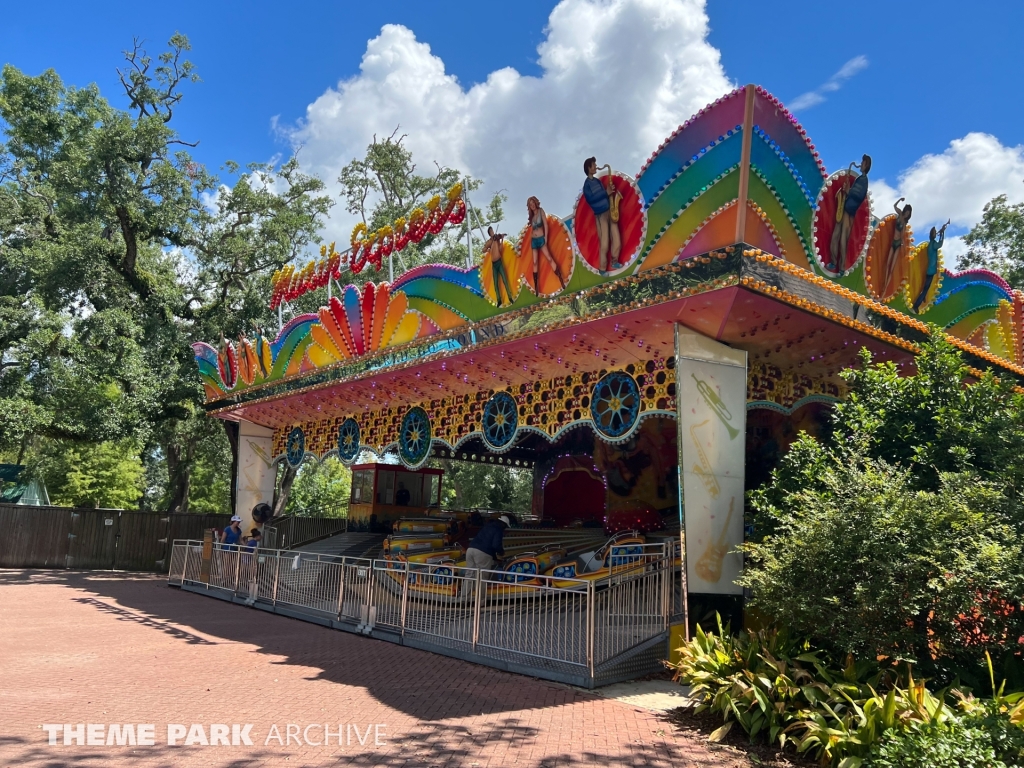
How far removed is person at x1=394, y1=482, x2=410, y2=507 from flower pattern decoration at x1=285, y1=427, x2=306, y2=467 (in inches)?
130

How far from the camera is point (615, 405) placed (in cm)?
952

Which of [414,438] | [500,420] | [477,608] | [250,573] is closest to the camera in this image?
[477,608]

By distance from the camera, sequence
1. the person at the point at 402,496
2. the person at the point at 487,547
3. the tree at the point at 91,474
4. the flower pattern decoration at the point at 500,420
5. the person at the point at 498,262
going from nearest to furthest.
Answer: the person at the point at 498,262, the person at the point at 487,547, the flower pattern decoration at the point at 500,420, the person at the point at 402,496, the tree at the point at 91,474

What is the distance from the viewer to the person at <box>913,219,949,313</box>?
384 inches

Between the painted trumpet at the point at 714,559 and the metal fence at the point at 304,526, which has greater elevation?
the painted trumpet at the point at 714,559

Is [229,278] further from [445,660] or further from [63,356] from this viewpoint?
[445,660]

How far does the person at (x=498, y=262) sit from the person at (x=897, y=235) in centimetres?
481

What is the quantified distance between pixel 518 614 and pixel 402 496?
11.8m

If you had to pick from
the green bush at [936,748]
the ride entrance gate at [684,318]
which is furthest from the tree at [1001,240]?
the green bush at [936,748]

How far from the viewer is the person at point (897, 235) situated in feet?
29.8

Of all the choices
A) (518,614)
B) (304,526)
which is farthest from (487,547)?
(304,526)

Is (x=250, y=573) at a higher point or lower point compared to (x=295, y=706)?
higher

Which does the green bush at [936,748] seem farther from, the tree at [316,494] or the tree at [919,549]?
the tree at [316,494]

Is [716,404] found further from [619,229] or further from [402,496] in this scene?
[402,496]
